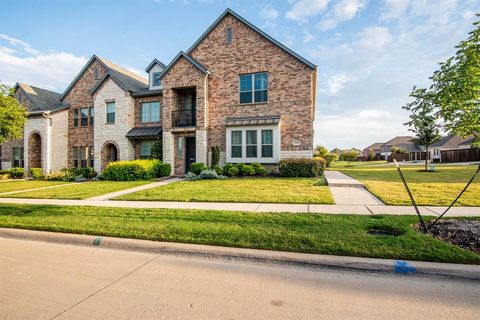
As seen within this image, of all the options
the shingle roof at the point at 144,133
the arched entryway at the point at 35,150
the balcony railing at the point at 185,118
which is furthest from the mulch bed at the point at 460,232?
the arched entryway at the point at 35,150

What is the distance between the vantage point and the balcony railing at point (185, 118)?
18.6 meters

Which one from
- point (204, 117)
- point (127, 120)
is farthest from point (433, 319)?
point (127, 120)

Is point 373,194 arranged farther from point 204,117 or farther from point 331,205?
point 204,117

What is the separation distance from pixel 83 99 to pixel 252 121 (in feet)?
54.0

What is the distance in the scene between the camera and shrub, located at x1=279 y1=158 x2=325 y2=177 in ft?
49.1

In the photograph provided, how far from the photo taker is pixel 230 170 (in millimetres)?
15891

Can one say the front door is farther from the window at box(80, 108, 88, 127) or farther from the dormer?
the window at box(80, 108, 88, 127)

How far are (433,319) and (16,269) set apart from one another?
586cm

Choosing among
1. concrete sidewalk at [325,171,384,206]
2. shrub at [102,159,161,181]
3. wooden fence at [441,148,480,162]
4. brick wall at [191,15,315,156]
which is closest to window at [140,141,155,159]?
shrub at [102,159,161,181]

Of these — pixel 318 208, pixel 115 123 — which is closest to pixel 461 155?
pixel 318 208

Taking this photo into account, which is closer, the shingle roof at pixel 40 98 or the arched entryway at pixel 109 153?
the arched entryway at pixel 109 153

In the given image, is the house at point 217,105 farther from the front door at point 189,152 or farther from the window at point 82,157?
the window at point 82,157

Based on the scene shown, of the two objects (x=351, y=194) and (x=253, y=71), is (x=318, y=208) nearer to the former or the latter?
(x=351, y=194)

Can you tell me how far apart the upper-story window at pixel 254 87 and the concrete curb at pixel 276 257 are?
13.9 metres
